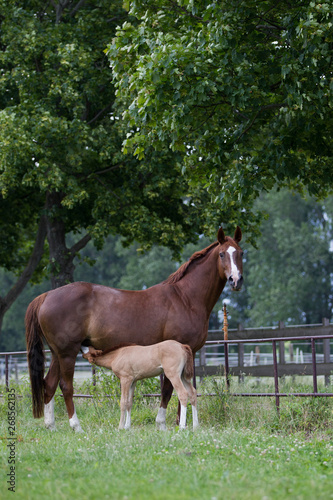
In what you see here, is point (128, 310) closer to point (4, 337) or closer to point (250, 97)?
point (250, 97)

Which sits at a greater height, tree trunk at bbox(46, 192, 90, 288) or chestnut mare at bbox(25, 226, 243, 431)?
tree trunk at bbox(46, 192, 90, 288)

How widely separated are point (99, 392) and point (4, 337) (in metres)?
50.1

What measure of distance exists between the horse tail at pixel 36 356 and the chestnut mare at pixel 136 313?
28 cm

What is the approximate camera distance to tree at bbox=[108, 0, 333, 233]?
10.0 m

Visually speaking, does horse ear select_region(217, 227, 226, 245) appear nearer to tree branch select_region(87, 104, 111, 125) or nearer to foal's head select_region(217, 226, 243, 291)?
foal's head select_region(217, 226, 243, 291)

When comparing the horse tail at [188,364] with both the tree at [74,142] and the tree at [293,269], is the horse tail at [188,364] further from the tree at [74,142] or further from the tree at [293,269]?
the tree at [293,269]

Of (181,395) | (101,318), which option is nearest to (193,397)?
(181,395)

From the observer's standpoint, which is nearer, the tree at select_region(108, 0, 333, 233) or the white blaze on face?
the white blaze on face

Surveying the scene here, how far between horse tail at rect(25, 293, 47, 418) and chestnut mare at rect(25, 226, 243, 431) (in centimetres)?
28

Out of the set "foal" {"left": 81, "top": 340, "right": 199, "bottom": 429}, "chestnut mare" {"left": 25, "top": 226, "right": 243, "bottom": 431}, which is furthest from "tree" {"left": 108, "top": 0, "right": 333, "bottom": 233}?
"foal" {"left": 81, "top": 340, "right": 199, "bottom": 429}

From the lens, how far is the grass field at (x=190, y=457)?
17.8ft

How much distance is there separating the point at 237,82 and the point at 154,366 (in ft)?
15.7

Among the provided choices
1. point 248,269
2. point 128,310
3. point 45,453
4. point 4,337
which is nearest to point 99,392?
point 128,310

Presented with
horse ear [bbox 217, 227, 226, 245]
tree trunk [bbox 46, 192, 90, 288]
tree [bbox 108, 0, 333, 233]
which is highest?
tree [bbox 108, 0, 333, 233]
